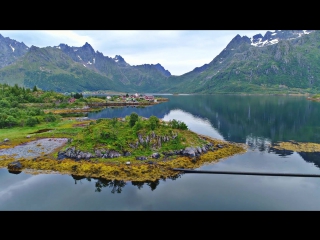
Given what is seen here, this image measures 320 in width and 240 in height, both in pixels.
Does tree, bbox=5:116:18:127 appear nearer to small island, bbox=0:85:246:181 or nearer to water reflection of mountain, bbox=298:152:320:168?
small island, bbox=0:85:246:181

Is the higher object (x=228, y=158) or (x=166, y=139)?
(x=166, y=139)

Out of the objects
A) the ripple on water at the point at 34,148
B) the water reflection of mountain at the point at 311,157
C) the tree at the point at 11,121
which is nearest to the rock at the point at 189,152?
the water reflection of mountain at the point at 311,157

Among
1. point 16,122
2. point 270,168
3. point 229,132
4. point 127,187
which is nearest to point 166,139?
point 127,187

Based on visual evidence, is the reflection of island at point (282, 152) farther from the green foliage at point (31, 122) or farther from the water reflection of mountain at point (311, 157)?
the green foliage at point (31, 122)

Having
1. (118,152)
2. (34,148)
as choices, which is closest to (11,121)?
(34,148)

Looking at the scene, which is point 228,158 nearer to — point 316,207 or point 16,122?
point 316,207

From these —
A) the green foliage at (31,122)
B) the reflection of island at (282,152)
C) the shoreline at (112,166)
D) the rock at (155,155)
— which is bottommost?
the reflection of island at (282,152)

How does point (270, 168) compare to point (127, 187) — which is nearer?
point (127, 187)

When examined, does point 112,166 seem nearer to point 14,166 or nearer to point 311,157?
point 14,166

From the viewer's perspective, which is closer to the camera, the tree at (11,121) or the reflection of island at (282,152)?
the reflection of island at (282,152)

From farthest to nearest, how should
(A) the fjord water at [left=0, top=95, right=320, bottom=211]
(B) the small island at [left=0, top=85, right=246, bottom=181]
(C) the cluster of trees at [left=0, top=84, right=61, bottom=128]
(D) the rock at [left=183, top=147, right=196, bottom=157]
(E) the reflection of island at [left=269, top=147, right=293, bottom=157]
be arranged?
1. (C) the cluster of trees at [left=0, top=84, right=61, bottom=128]
2. (E) the reflection of island at [left=269, top=147, right=293, bottom=157]
3. (D) the rock at [left=183, top=147, right=196, bottom=157]
4. (B) the small island at [left=0, top=85, right=246, bottom=181]
5. (A) the fjord water at [left=0, top=95, right=320, bottom=211]

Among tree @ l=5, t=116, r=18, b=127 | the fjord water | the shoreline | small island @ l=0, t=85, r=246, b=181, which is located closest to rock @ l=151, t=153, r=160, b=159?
small island @ l=0, t=85, r=246, b=181
